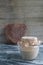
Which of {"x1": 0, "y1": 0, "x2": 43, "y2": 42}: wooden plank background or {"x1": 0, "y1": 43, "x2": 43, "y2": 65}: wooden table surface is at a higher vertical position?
{"x1": 0, "y1": 0, "x2": 43, "y2": 42}: wooden plank background

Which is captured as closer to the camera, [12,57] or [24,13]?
[12,57]

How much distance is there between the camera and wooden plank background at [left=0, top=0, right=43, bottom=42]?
5.16 feet

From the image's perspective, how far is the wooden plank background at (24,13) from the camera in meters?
1.57

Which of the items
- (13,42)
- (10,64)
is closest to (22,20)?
(13,42)

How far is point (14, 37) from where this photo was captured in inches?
62.4

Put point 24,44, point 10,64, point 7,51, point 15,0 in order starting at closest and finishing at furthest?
point 10,64
point 24,44
point 7,51
point 15,0

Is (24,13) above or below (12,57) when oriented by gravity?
above

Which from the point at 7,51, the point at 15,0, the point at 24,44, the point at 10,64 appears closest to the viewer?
the point at 10,64

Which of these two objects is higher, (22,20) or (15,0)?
(15,0)

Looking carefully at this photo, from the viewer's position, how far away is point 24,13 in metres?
1.58

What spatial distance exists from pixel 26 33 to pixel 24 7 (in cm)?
25

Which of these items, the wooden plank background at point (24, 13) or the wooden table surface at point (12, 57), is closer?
the wooden table surface at point (12, 57)

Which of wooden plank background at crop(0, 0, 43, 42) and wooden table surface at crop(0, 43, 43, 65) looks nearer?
wooden table surface at crop(0, 43, 43, 65)

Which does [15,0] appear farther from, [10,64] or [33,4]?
[10,64]
